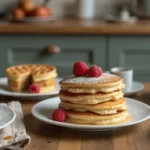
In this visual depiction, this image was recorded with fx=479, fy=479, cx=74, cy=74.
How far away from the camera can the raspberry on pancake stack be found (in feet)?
4.25

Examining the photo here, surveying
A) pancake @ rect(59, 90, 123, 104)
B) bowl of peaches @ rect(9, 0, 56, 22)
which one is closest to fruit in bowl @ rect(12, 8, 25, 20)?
bowl of peaches @ rect(9, 0, 56, 22)

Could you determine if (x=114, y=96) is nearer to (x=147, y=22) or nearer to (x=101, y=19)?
(x=147, y=22)

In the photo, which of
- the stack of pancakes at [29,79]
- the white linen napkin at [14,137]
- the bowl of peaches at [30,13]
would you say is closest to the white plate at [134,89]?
the stack of pancakes at [29,79]

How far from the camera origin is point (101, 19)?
329 centimetres

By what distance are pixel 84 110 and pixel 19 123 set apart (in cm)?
20

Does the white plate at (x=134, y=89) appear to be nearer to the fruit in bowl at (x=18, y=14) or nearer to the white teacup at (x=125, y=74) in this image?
the white teacup at (x=125, y=74)

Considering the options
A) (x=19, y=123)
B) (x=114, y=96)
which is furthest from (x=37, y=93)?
(x=114, y=96)

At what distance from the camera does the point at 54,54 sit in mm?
2961

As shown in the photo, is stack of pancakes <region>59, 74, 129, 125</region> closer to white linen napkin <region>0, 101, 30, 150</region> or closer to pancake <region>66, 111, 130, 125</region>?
pancake <region>66, 111, 130, 125</region>

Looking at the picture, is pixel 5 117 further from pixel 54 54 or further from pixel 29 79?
pixel 54 54

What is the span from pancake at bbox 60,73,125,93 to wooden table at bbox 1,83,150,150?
0.12 meters

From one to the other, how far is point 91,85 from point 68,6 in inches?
87.7

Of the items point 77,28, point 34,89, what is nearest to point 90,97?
point 34,89

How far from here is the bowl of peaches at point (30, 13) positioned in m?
3.06
